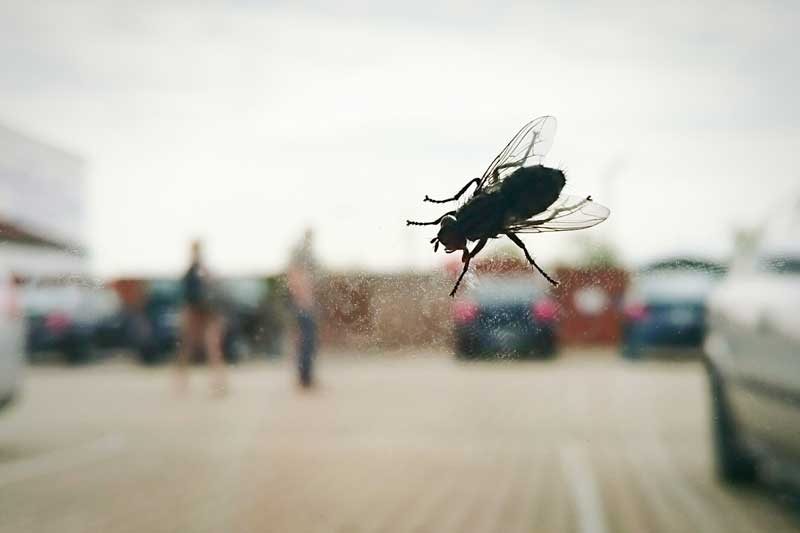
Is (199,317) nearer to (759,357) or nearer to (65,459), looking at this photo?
(65,459)

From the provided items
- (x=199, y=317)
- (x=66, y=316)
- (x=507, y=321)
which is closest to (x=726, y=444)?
(x=507, y=321)

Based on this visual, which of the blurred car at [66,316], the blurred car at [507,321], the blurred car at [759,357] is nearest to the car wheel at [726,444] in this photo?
the blurred car at [759,357]

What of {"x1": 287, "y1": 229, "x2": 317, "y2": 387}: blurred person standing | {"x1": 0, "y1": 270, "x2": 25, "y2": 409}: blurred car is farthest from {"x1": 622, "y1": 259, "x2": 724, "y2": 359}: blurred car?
{"x1": 0, "y1": 270, "x2": 25, "y2": 409}: blurred car

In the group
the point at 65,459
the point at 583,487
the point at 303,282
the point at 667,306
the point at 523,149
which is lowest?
the point at 583,487

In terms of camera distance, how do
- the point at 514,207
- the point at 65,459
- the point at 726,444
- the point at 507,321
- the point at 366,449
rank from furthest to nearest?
the point at 366,449 < the point at 726,444 < the point at 65,459 < the point at 507,321 < the point at 514,207

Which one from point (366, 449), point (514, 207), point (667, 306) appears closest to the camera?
point (514, 207)

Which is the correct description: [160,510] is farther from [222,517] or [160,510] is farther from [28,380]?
[28,380]

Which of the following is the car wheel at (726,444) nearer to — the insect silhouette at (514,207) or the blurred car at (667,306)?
the blurred car at (667,306)
